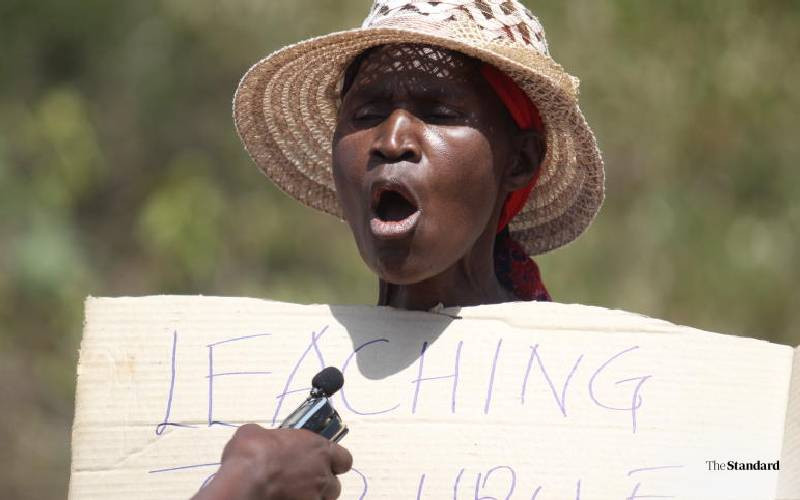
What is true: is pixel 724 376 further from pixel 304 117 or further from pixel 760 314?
pixel 760 314

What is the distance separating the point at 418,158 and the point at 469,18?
261 millimetres

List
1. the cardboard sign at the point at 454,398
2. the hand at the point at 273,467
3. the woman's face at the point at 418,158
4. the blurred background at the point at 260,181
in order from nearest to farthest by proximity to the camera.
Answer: the hand at the point at 273,467, the cardboard sign at the point at 454,398, the woman's face at the point at 418,158, the blurred background at the point at 260,181

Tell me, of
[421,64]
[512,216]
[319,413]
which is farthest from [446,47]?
[319,413]

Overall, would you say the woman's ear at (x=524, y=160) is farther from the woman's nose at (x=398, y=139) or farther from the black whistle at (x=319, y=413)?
the black whistle at (x=319, y=413)

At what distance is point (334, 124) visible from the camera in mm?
2631

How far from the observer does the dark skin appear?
7.09 ft

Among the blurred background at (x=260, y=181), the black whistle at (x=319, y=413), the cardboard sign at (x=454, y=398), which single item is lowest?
the black whistle at (x=319, y=413)

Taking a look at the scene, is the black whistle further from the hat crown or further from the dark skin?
the hat crown

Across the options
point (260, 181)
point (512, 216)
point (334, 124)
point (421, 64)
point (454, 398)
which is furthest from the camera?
point (260, 181)

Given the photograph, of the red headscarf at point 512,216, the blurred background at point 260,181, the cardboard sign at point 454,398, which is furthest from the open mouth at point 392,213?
the blurred background at point 260,181

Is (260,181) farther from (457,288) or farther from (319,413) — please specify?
(319,413)

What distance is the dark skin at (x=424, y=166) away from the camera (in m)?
2.16

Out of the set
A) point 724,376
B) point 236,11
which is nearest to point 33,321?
point 236,11

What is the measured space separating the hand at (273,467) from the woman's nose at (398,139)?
0.55m
